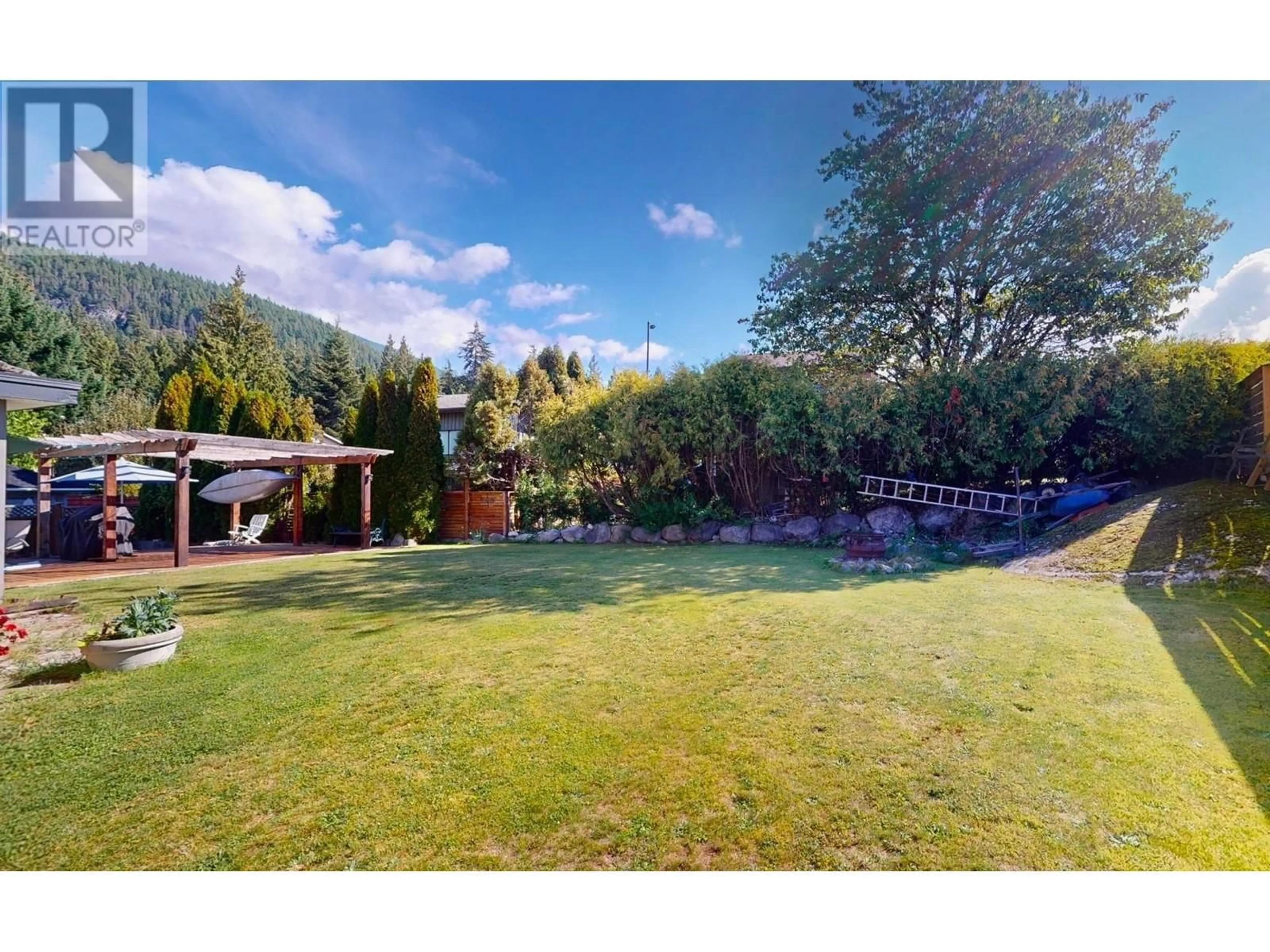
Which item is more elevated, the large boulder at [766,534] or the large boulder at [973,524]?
the large boulder at [973,524]

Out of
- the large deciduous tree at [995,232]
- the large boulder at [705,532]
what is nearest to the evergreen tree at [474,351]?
the large deciduous tree at [995,232]

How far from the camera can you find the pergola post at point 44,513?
28.9ft

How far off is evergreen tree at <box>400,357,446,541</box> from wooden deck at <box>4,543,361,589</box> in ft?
4.62

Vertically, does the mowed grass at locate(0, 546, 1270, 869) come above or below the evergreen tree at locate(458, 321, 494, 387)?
below

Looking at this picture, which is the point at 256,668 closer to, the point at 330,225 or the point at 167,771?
the point at 167,771

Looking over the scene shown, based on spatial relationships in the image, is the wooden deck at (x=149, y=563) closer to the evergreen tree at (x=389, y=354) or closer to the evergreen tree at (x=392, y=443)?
the evergreen tree at (x=392, y=443)

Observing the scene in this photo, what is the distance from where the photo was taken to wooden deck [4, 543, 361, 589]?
659 centimetres

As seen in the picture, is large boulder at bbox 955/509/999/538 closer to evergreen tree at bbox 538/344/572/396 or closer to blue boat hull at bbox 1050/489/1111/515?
blue boat hull at bbox 1050/489/1111/515

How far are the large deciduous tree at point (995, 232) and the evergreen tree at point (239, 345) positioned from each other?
72.8 feet

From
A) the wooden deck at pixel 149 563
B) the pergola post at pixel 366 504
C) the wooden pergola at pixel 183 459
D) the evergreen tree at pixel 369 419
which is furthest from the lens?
the evergreen tree at pixel 369 419

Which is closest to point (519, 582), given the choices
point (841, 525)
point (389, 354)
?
point (841, 525)

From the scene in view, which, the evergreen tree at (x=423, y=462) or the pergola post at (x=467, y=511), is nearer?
the evergreen tree at (x=423, y=462)

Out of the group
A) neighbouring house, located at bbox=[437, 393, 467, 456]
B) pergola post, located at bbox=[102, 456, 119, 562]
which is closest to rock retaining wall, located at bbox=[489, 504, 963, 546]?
pergola post, located at bbox=[102, 456, 119, 562]

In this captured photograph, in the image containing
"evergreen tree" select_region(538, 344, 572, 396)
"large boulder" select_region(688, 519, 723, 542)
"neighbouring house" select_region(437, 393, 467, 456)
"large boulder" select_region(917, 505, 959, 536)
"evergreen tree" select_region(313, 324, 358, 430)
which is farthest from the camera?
"evergreen tree" select_region(313, 324, 358, 430)
